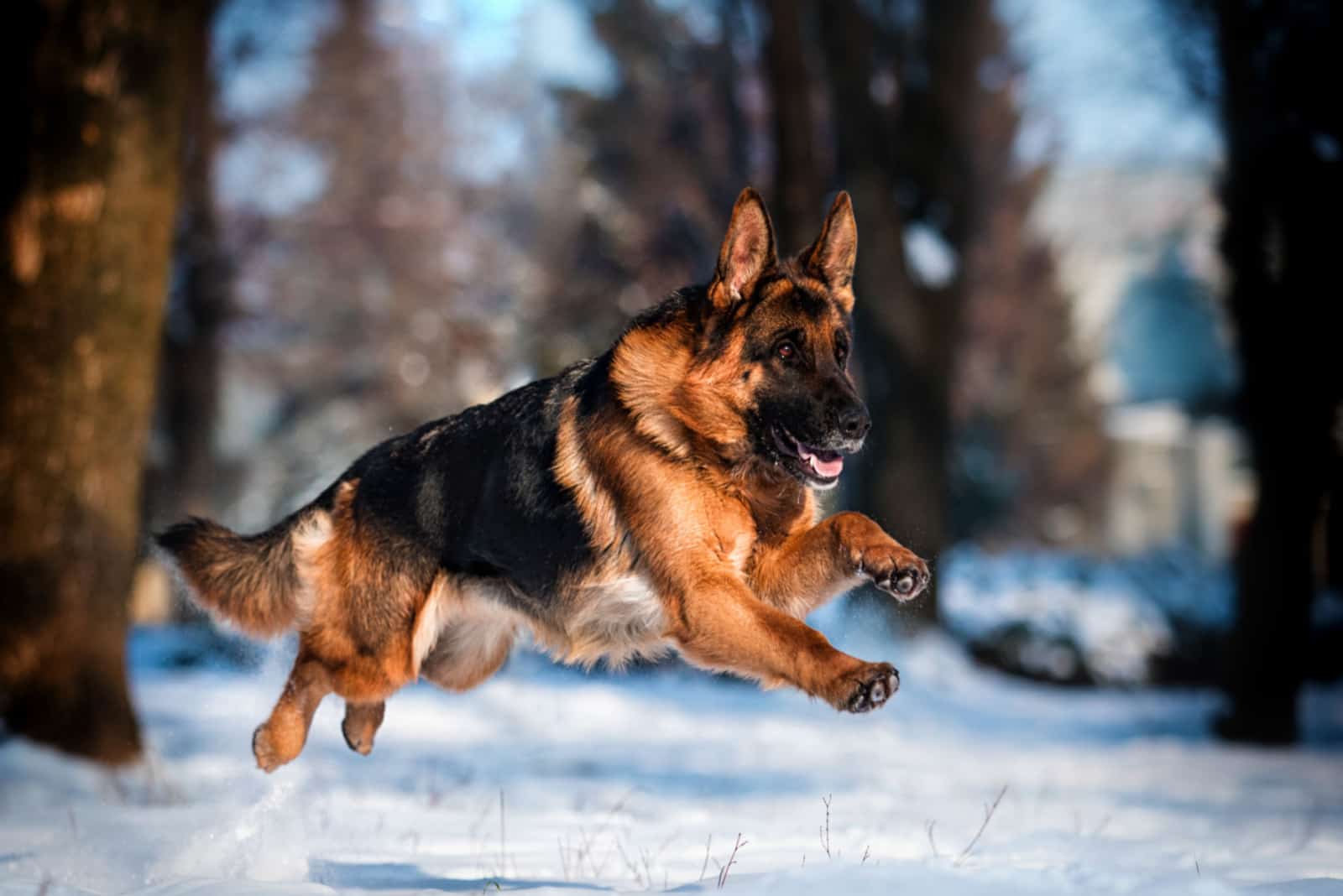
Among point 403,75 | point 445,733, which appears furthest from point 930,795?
point 403,75

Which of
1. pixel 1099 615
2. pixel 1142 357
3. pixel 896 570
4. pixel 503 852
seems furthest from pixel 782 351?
pixel 1142 357

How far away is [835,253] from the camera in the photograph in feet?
17.1

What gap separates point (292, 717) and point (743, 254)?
2.75 m

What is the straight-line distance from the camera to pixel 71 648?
8.01 metres

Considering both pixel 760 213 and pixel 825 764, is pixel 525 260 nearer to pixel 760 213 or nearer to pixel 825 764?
pixel 825 764

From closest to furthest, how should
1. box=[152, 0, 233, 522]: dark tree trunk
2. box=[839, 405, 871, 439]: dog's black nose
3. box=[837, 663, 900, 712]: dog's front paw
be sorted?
box=[837, 663, 900, 712]: dog's front paw
box=[839, 405, 871, 439]: dog's black nose
box=[152, 0, 233, 522]: dark tree trunk

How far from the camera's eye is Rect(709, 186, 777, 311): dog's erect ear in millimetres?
4852

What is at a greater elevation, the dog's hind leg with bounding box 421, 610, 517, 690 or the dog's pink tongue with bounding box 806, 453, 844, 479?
the dog's pink tongue with bounding box 806, 453, 844, 479

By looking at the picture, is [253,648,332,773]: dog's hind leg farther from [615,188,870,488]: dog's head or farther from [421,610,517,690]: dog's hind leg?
[615,188,870,488]: dog's head

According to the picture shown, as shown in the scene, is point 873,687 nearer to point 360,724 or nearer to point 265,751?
point 360,724

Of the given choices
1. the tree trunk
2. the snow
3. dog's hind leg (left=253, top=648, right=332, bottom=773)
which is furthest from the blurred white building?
dog's hind leg (left=253, top=648, right=332, bottom=773)

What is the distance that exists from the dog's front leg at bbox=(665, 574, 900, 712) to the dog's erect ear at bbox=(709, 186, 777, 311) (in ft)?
3.64

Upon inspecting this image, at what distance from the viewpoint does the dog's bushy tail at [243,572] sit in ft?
19.4

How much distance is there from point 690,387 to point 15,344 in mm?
5143
